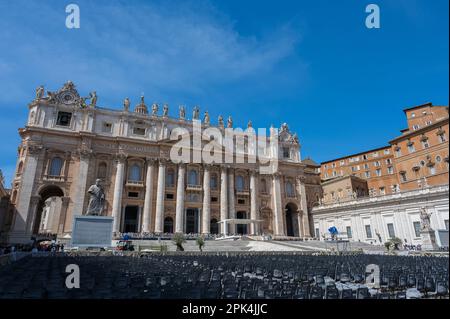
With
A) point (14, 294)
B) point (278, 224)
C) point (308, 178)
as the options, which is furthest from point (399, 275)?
point (308, 178)

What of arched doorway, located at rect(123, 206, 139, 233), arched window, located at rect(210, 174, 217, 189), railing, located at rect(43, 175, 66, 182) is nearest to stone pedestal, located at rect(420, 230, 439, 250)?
arched window, located at rect(210, 174, 217, 189)

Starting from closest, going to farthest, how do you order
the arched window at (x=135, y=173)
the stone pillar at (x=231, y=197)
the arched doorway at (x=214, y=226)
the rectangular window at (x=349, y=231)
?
the rectangular window at (x=349, y=231), the arched window at (x=135, y=173), the arched doorway at (x=214, y=226), the stone pillar at (x=231, y=197)

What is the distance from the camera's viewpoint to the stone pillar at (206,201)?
4422 centimetres

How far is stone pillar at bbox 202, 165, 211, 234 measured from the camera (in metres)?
44.2

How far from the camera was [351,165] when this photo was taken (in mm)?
62094

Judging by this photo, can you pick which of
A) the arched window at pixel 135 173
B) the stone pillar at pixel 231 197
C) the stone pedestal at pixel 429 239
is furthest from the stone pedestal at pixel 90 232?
the stone pillar at pixel 231 197

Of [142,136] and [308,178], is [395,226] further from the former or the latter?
[142,136]

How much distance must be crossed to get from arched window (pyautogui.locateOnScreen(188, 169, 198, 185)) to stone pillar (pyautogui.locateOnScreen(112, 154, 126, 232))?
35.4 feet

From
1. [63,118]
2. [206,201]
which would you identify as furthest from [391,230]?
[63,118]

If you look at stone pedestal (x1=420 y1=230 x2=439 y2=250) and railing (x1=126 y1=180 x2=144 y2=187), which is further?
railing (x1=126 y1=180 x2=144 y2=187)

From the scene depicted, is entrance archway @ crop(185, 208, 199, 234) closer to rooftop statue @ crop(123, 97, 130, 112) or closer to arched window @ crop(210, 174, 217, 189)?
arched window @ crop(210, 174, 217, 189)

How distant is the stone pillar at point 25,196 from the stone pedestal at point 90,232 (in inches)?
708

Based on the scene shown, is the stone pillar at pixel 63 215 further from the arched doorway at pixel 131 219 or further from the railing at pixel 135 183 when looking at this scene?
the railing at pixel 135 183
